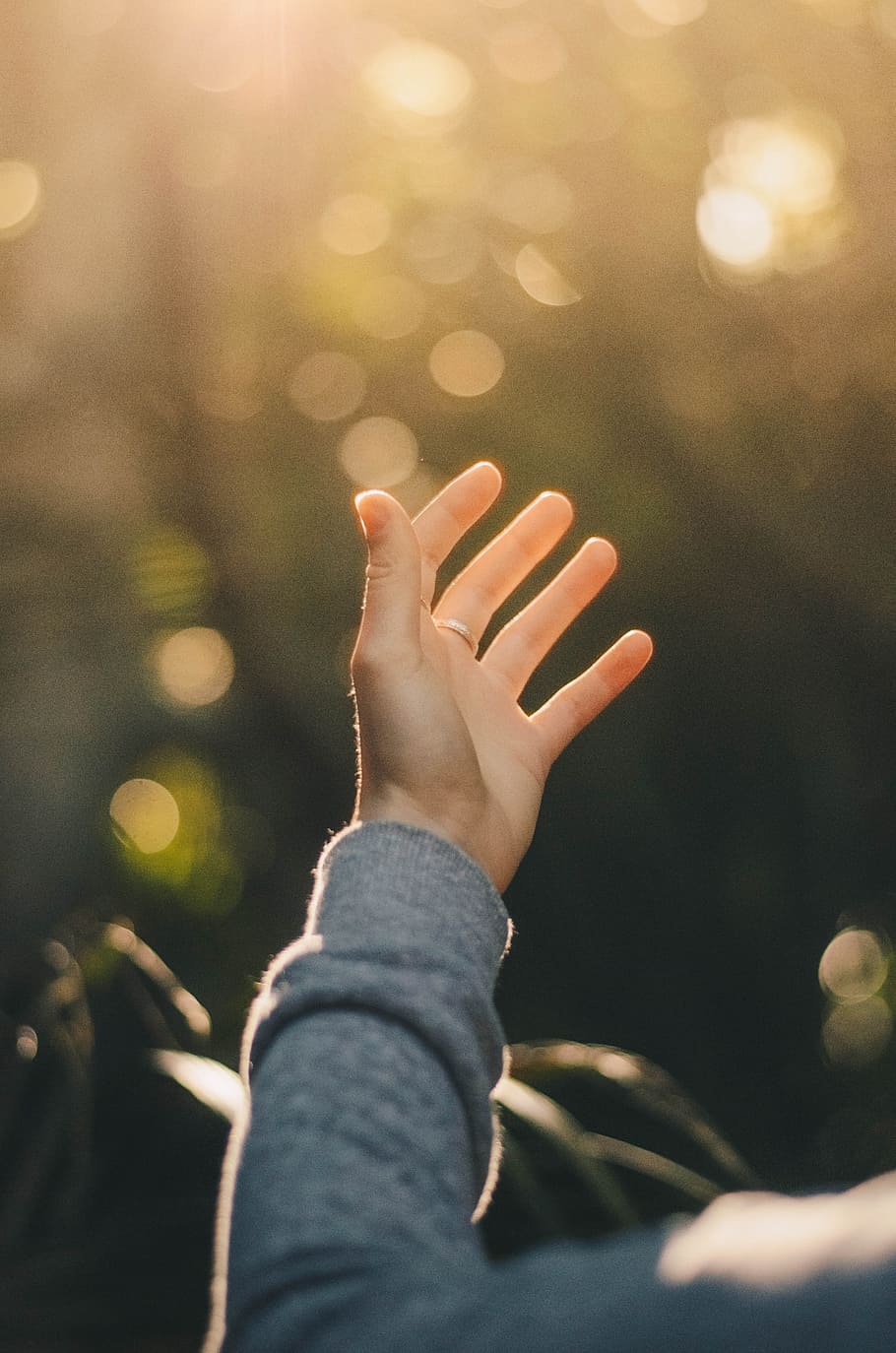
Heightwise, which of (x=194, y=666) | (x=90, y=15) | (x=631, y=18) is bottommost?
(x=194, y=666)

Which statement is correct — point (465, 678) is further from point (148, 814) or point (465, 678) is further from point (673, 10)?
point (673, 10)

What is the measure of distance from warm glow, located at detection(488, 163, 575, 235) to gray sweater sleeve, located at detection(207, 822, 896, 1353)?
2536 mm

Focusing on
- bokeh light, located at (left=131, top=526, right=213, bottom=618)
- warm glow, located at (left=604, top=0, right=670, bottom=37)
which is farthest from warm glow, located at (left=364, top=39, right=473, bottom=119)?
bokeh light, located at (left=131, top=526, right=213, bottom=618)

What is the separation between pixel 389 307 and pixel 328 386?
0.26m

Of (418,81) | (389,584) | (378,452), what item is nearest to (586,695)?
(389,584)

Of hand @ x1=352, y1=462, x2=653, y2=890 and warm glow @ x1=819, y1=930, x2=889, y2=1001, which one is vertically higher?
hand @ x1=352, y1=462, x2=653, y2=890

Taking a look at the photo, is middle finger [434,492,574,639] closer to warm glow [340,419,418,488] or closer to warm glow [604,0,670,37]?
warm glow [340,419,418,488]

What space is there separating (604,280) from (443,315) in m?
0.42

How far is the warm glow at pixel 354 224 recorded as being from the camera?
2.99 m

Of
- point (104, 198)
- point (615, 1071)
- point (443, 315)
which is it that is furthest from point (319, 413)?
point (615, 1071)

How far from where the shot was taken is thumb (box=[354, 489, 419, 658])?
0.95 metres

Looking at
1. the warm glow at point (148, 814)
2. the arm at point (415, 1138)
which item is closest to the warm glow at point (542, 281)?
the warm glow at point (148, 814)

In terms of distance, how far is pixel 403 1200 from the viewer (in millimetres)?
562

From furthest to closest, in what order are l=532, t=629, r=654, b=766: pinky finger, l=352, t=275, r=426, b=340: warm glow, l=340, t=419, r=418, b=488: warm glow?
l=352, t=275, r=426, b=340: warm glow → l=340, t=419, r=418, b=488: warm glow → l=532, t=629, r=654, b=766: pinky finger
